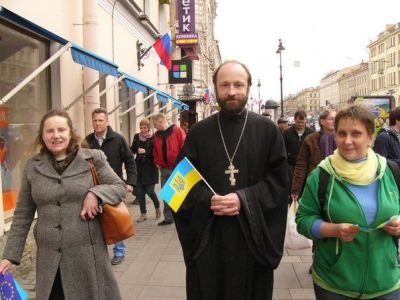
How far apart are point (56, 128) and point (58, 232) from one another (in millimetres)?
667

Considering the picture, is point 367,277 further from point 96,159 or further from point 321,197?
point 96,159

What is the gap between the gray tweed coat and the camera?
9.29 ft

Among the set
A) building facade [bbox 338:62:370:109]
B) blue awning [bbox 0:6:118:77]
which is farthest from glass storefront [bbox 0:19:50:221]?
building facade [bbox 338:62:370:109]

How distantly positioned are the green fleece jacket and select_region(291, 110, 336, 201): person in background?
303cm

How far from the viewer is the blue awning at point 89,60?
19.5ft

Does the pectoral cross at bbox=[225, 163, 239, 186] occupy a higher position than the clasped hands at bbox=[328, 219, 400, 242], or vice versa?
the pectoral cross at bbox=[225, 163, 239, 186]

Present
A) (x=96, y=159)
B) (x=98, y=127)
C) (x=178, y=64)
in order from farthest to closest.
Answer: (x=178, y=64) < (x=98, y=127) < (x=96, y=159)

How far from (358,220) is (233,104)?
95cm

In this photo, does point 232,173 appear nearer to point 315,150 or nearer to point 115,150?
point 315,150

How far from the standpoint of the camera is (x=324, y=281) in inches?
99.0

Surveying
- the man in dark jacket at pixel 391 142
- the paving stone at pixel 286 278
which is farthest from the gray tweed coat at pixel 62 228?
the man in dark jacket at pixel 391 142

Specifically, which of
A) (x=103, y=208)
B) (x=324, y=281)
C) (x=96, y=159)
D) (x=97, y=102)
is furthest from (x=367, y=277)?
(x=97, y=102)

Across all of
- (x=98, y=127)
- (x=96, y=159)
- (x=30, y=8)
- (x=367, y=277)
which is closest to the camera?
(x=367, y=277)

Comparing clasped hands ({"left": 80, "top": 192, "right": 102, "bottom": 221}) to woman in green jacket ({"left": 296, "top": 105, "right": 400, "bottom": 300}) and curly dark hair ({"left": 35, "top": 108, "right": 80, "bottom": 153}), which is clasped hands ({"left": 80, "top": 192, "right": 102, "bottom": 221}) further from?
woman in green jacket ({"left": 296, "top": 105, "right": 400, "bottom": 300})
